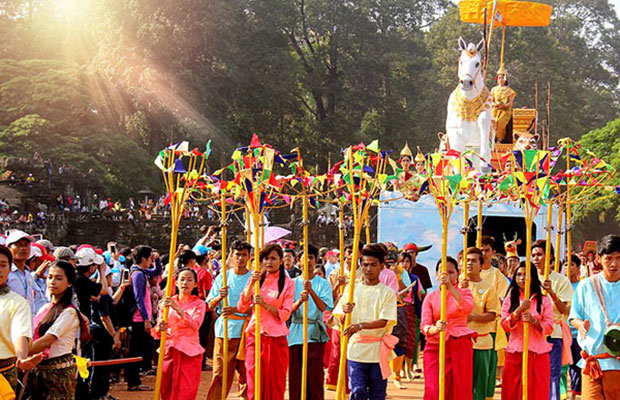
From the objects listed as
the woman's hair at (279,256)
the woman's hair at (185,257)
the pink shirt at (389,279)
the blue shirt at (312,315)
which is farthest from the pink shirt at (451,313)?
the woman's hair at (185,257)

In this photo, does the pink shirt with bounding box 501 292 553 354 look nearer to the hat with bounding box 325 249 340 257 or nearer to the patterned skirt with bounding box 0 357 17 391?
the patterned skirt with bounding box 0 357 17 391

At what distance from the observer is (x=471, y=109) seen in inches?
693

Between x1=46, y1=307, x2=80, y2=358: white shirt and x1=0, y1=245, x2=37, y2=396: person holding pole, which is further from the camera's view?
x1=46, y1=307, x2=80, y2=358: white shirt

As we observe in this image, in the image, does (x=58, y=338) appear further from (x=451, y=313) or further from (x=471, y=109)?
(x=471, y=109)

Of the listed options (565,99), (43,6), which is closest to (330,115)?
(565,99)

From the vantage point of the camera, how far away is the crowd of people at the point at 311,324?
18.1 ft

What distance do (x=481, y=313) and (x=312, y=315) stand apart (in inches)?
61.5

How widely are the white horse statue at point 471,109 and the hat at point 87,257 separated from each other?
1115 centimetres

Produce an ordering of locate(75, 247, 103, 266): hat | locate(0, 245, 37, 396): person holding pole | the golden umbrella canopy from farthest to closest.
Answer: the golden umbrella canopy
locate(75, 247, 103, 266): hat
locate(0, 245, 37, 396): person holding pole

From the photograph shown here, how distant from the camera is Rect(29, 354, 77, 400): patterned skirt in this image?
541 centimetres

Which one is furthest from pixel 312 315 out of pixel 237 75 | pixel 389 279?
pixel 237 75

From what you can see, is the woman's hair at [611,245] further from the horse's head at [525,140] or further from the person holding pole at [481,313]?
the horse's head at [525,140]

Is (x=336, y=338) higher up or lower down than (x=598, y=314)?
lower down

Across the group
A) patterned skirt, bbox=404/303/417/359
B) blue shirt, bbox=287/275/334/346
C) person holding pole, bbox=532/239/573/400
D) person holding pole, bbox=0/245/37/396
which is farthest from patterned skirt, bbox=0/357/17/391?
patterned skirt, bbox=404/303/417/359
